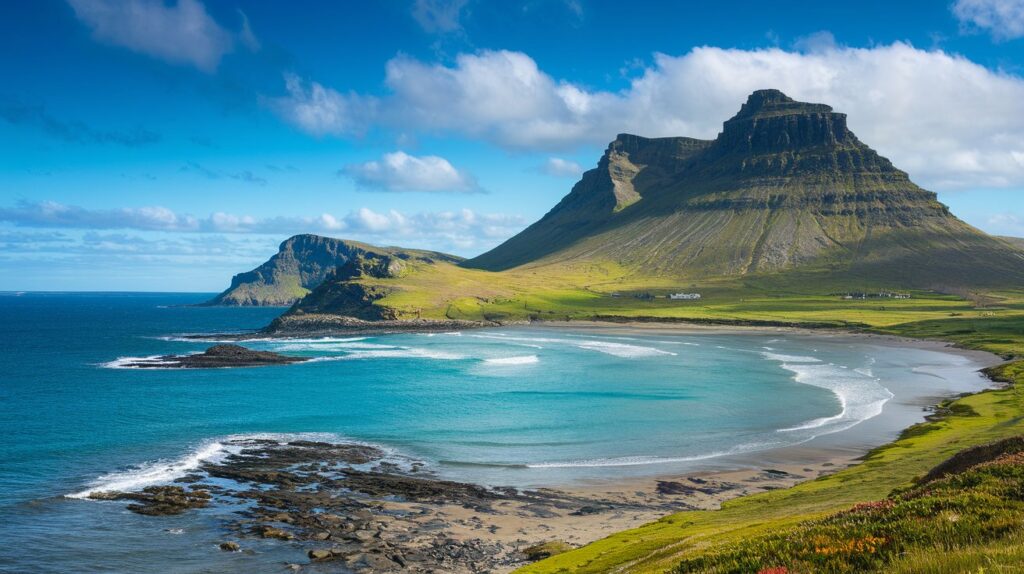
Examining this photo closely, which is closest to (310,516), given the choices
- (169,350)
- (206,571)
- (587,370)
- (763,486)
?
(206,571)

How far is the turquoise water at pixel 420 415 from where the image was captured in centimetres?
4153

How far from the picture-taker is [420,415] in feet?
254

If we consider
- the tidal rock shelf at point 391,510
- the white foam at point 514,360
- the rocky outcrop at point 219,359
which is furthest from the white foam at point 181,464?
the rocky outcrop at point 219,359

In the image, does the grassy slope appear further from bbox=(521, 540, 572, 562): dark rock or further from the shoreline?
the shoreline

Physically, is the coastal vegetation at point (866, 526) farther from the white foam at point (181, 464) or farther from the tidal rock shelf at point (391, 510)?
the white foam at point (181, 464)

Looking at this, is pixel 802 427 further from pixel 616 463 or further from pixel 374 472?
pixel 374 472

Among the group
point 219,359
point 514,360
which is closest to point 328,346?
point 219,359

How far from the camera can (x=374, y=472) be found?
5347cm

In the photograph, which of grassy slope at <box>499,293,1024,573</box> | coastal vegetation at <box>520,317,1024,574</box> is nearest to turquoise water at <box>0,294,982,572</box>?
grassy slope at <box>499,293,1024,573</box>

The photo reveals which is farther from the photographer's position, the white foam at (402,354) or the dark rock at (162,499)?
the white foam at (402,354)

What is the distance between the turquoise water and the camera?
1635 inches

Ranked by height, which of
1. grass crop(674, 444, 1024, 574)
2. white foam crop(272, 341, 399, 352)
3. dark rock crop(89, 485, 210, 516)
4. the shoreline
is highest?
grass crop(674, 444, 1024, 574)

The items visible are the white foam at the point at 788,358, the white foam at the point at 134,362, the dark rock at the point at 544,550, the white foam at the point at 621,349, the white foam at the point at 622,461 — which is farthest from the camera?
the white foam at the point at 621,349

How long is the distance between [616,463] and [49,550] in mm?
38693
